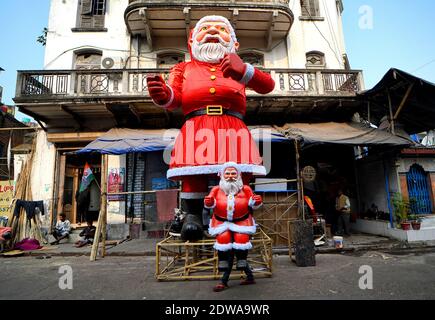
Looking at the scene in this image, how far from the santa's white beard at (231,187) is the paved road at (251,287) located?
1094 mm

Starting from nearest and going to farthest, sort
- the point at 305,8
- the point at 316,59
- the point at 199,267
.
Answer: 1. the point at 199,267
2. the point at 316,59
3. the point at 305,8

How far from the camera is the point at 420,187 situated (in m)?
8.28

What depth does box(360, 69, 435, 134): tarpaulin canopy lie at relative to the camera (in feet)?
21.2

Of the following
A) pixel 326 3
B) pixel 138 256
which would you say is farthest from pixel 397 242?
pixel 326 3

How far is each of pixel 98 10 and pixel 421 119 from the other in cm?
1155

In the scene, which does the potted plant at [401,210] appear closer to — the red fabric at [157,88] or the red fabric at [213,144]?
the red fabric at [213,144]

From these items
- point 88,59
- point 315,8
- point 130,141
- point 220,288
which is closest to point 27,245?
point 130,141

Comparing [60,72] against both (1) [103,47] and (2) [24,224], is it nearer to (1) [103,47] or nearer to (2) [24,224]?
(1) [103,47]

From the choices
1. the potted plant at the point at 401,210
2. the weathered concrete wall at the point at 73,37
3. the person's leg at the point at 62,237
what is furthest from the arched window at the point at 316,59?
the person's leg at the point at 62,237

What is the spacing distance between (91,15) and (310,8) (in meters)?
8.48

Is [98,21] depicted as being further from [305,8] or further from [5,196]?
[305,8]

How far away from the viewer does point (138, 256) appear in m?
5.77

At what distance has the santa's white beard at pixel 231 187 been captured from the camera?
3119mm

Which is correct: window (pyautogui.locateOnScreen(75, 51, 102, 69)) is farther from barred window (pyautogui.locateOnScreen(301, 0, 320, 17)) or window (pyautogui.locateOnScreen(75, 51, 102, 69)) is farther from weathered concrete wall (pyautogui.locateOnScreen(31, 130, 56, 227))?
barred window (pyautogui.locateOnScreen(301, 0, 320, 17))
